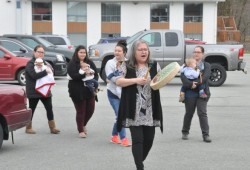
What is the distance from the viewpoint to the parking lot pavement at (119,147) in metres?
7.60

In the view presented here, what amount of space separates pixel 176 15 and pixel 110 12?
262 inches

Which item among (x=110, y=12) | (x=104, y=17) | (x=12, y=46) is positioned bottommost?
(x=12, y=46)

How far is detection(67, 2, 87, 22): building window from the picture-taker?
54.3 metres

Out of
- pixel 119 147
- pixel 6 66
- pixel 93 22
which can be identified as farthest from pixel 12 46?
pixel 93 22

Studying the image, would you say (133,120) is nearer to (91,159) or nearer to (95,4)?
(91,159)

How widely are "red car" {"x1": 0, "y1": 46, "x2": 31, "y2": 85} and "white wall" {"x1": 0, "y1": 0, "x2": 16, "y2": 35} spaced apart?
35.0m

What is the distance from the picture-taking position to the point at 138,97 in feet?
21.2

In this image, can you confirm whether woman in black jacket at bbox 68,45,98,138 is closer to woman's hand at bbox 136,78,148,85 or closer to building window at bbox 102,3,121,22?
woman's hand at bbox 136,78,148,85

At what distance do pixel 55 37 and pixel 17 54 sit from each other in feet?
30.7

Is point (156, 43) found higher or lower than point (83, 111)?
higher

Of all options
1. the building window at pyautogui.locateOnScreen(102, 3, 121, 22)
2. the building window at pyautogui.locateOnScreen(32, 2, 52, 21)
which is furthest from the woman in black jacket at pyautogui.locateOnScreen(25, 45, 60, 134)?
the building window at pyautogui.locateOnScreen(102, 3, 121, 22)

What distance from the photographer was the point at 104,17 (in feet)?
179

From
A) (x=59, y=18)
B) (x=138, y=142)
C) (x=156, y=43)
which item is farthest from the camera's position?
(x=59, y=18)

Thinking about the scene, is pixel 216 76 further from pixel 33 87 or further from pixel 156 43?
pixel 33 87
